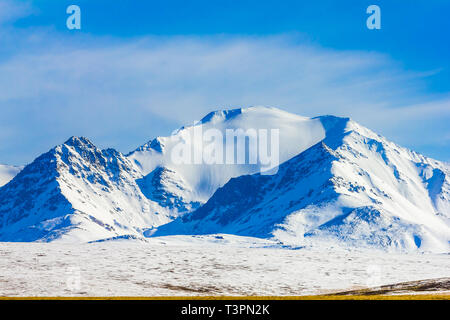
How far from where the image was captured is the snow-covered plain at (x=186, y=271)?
104 m

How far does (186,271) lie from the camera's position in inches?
5064

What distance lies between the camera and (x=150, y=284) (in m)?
109

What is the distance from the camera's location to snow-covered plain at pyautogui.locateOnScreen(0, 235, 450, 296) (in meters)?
104
